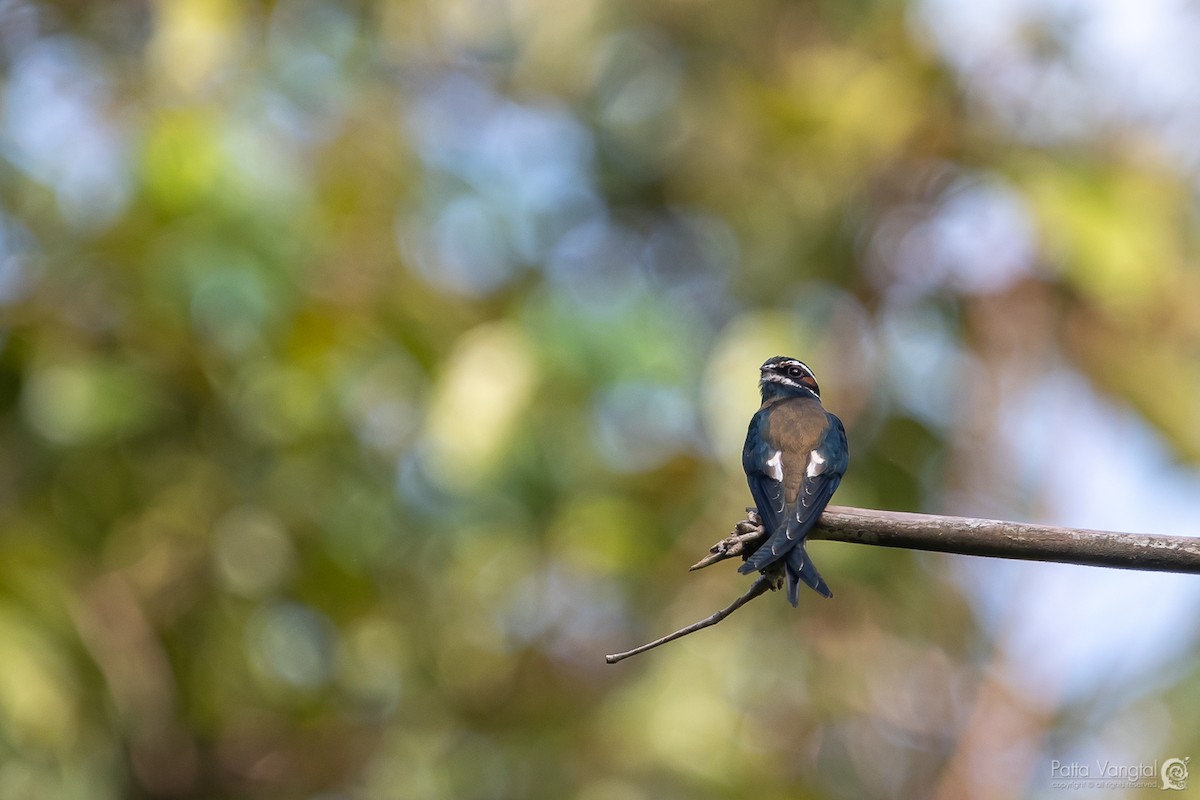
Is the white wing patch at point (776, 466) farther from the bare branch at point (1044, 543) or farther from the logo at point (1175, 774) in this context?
the logo at point (1175, 774)

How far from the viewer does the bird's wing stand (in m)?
2.13

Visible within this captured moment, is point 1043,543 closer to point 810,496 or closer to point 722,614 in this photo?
point 722,614

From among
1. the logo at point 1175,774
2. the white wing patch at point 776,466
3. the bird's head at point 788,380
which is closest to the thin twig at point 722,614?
the white wing patch at point 776,466

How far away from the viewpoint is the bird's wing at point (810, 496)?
213 centimetres

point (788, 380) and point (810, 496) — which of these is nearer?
point (810, 496)

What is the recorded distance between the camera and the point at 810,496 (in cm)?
255

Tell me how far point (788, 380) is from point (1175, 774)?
2.85 metres

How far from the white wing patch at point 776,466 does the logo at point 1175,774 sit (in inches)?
123

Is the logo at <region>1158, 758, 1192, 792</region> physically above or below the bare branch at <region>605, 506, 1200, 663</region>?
below

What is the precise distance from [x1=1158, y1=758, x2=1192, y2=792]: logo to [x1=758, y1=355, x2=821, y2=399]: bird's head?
2.57 meters

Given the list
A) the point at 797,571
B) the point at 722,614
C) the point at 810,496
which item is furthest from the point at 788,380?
the point at 722,614

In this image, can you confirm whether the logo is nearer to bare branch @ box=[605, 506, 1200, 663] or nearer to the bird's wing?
the bird's wing

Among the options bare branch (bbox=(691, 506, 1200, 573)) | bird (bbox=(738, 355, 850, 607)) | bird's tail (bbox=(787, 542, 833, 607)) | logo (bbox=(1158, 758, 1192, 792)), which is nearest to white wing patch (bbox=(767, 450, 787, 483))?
bird (bbox=(738, 355, 850, 607))

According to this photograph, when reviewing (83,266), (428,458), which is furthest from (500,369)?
(83,266)
